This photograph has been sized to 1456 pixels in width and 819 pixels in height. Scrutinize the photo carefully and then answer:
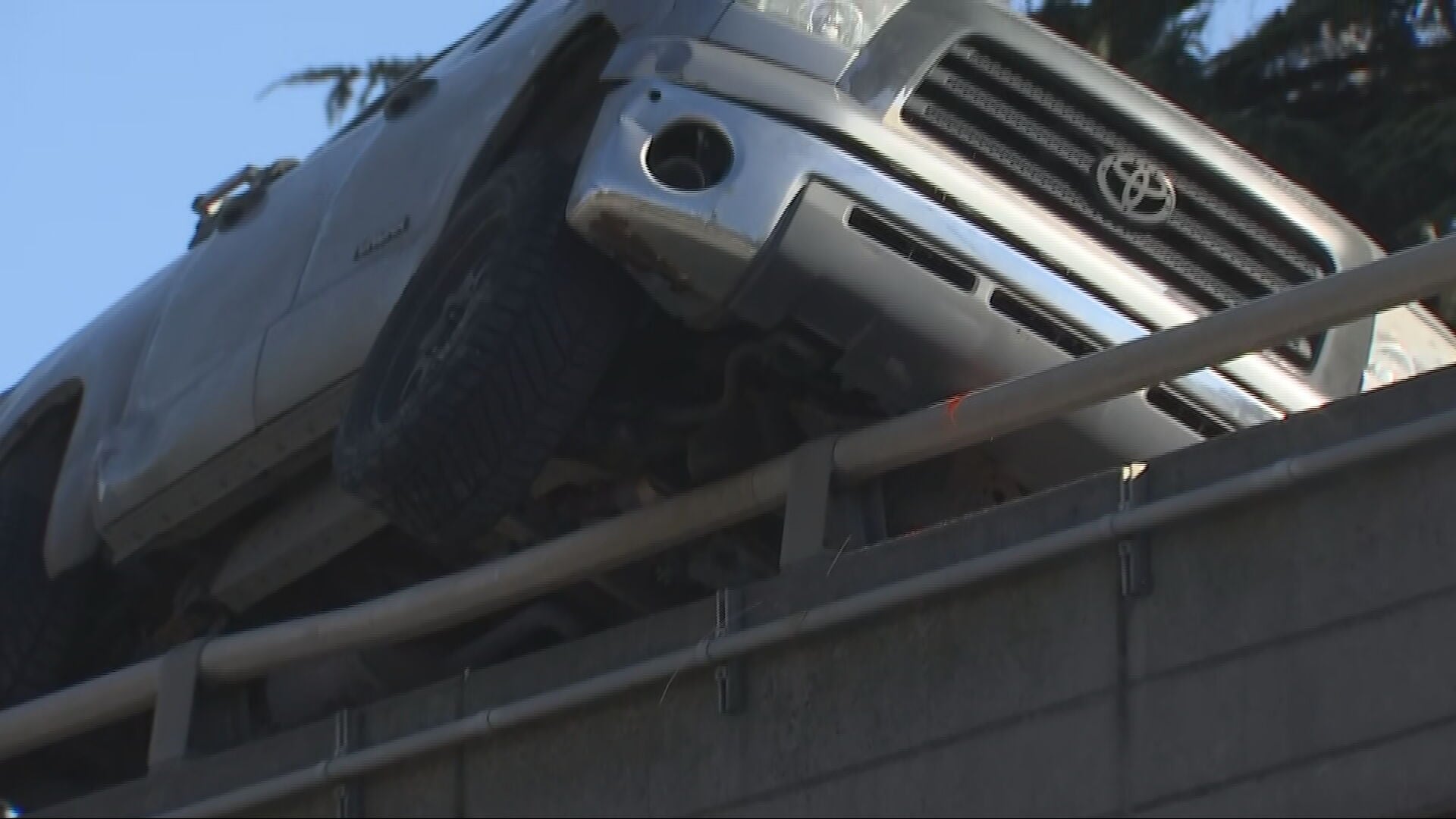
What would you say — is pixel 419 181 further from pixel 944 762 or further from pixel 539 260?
pixel 944 762

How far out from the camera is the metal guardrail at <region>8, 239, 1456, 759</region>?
16.8 ft

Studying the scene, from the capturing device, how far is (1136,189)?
6410mm

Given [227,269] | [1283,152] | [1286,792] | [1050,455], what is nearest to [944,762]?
[1286,792]

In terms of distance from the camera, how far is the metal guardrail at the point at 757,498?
201 inches

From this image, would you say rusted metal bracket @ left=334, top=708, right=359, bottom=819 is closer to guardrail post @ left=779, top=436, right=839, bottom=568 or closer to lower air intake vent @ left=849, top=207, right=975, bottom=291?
guardrail post @ left=779, top=436, right=839, bottom=568

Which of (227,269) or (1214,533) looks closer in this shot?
(1214,533)

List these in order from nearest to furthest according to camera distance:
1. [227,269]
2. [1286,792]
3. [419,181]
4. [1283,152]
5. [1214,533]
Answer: [1286,792], [1214,533], [419,181], [227,269], [1283,152]

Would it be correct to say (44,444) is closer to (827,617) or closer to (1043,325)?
(1043,325)

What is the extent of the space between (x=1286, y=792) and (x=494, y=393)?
2206 millimetres

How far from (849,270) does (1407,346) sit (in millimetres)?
1705

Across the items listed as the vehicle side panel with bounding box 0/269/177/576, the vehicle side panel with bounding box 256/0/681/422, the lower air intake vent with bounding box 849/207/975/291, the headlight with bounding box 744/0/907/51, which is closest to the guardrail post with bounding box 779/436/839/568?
the lower air intake vent with bounding box 849/207/975/291

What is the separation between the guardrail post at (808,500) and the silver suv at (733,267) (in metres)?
0.27

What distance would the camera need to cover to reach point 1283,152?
13250 mm

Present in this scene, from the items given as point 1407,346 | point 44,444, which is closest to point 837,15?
point 1407,346
